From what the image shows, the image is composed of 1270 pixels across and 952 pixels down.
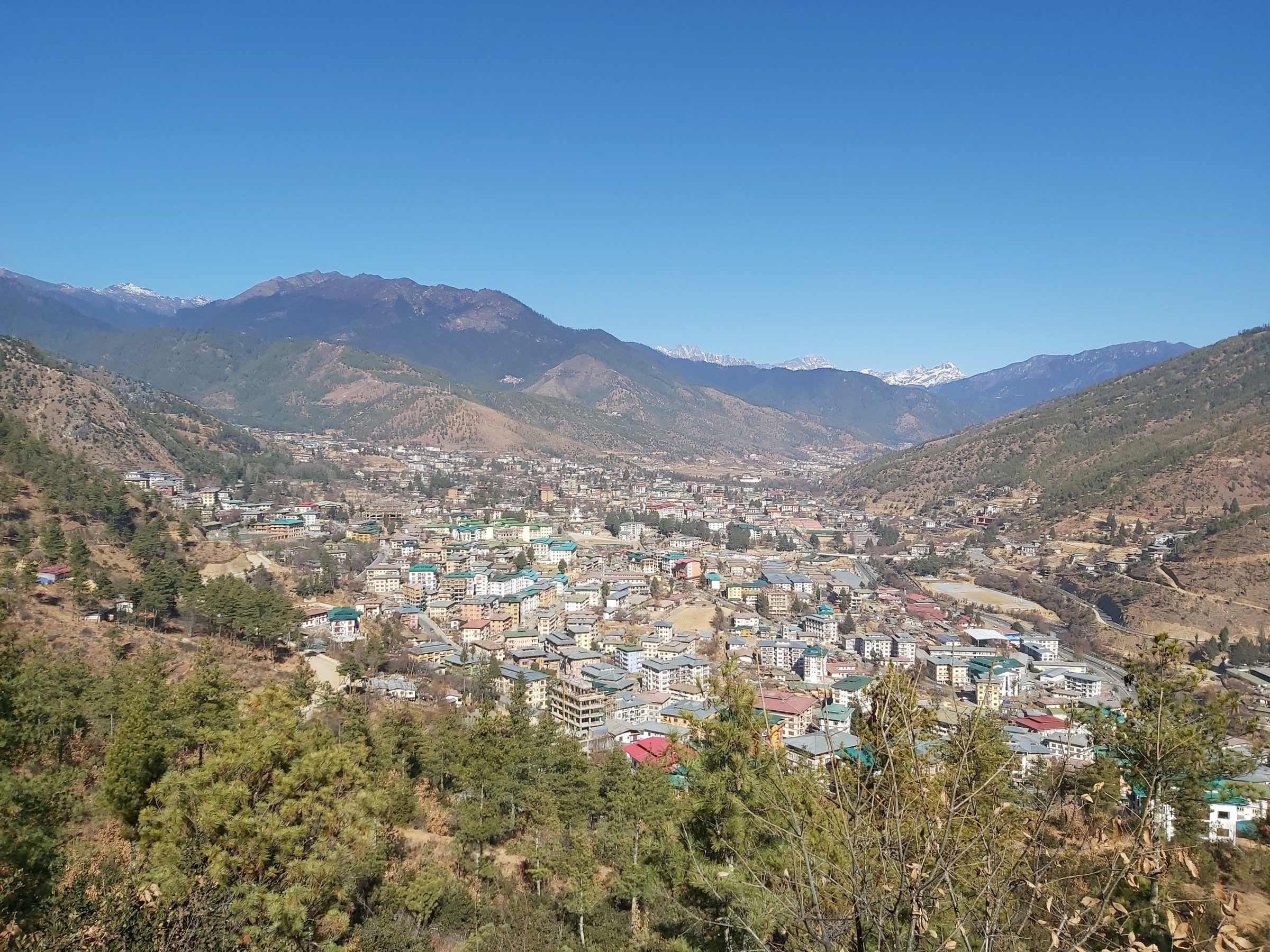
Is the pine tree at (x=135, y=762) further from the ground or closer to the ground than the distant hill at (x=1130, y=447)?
closer to the ground

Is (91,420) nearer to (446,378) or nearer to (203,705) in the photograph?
(203,705)

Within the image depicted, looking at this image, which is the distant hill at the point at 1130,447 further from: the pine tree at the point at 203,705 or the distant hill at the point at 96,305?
the distant hill at the point at 96,305

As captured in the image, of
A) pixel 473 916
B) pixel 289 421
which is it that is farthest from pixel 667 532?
pixel 289 421

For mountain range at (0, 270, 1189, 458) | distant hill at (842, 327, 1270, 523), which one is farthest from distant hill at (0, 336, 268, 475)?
distant hill at (842, 327, 1270, 523)

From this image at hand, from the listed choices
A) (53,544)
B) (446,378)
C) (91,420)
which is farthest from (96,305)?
(53,544)

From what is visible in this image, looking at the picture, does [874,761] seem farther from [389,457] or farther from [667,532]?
[389,457]

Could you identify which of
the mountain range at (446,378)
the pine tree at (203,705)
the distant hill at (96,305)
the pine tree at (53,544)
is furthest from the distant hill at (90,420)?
the distant hill at (96,305)
